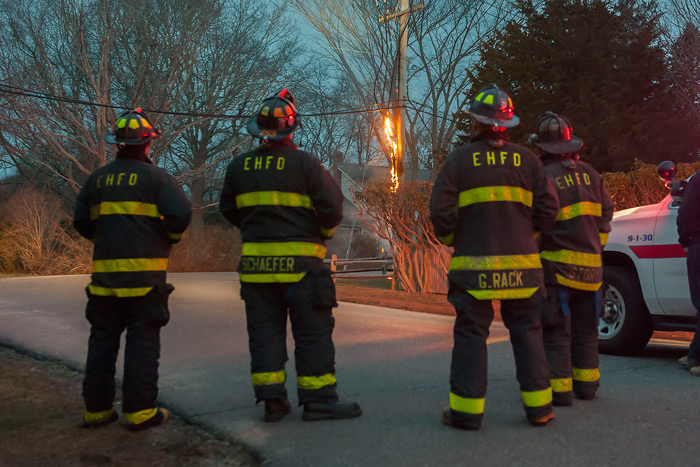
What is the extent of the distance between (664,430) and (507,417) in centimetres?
88

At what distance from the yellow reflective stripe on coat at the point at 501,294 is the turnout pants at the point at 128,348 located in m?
1.89

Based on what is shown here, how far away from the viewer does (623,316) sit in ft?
20.4

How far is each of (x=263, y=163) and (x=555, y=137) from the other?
2057 mm

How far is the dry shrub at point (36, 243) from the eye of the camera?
22.5 meters

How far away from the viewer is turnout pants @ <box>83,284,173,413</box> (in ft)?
13.0

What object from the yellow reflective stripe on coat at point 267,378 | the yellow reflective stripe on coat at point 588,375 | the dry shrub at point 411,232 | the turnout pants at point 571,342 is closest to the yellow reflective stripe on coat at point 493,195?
the turnout pants at point 571,342

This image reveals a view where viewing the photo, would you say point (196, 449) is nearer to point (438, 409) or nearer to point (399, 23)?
point (438, 409)

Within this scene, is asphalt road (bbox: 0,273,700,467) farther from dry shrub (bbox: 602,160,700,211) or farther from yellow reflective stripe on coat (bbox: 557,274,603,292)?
dry shrub (bbox: 602,160,700,211)

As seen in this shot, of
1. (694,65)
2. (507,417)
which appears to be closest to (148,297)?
(507,417)

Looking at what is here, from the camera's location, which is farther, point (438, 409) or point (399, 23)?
point (399, 23)

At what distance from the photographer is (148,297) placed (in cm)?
405

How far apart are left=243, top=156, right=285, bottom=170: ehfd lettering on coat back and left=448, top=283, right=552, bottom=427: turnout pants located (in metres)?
1.30

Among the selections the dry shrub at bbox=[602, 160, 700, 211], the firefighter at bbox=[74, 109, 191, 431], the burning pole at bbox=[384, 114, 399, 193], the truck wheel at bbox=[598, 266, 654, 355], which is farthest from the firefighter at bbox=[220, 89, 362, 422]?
the burning pole at bbox=[384, 114, 399, 193]

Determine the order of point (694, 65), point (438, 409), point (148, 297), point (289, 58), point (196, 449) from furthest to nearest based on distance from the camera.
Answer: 1. point (289, 58)
2. point (694, 65)
3. point (438, 409)
4. point (148, 297)
5. point (196, 449)
